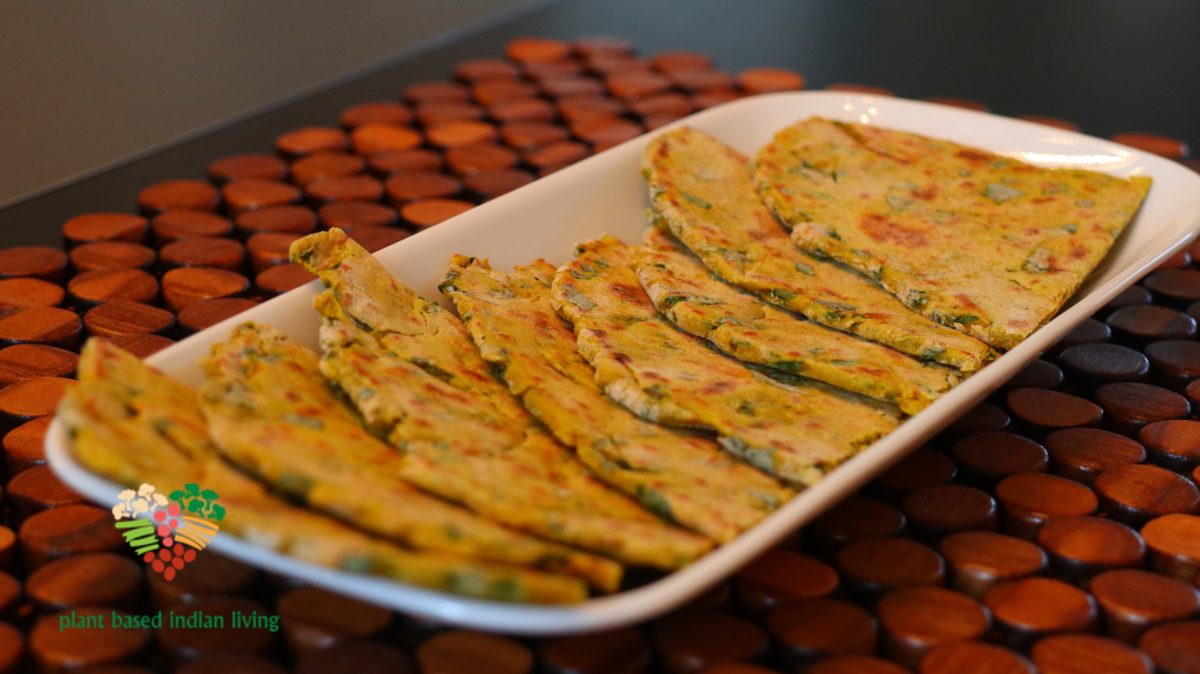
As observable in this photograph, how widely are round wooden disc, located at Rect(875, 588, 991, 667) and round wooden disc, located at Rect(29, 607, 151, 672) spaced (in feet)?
3.25

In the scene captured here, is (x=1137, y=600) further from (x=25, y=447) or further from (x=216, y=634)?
(x=25, y=447)

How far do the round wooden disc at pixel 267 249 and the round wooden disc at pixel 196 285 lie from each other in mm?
84

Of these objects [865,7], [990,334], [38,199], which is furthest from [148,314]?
Answer: [865,7]

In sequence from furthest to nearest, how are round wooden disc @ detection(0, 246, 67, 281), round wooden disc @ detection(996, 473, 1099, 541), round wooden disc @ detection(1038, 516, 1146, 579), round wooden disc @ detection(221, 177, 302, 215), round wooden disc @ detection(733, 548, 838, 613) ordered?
round wooden disc @ detection(221, 177, 302, 215) → round wooden disc @ detection(0, 246, 67, 281) → round wooden disc @ detection(996, 473, 1099, 541) → round wooden disc @ detection(1038, 516, 1146, 579) → round wooden disc @ detection(733, 548, 838, 613)

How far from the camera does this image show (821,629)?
1684 mm

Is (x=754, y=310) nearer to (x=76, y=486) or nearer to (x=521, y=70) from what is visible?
(x=76, y=486)

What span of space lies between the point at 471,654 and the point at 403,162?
193 centimetres

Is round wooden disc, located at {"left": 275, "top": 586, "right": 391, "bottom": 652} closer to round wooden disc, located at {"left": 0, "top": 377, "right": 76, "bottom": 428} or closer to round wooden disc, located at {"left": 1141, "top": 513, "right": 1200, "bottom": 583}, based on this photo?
round wooden disc, located at {"left": 0, "top": 377, "right": 76, "bottom": 428}

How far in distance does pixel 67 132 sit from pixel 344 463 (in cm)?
225

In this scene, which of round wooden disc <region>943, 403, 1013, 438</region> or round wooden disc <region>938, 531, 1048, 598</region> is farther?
round wooden disc <region>943, 403, 1013, 438</region>


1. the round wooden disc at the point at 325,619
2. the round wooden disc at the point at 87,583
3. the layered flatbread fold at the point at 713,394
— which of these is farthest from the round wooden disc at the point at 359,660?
the layered flatbread fold at the point at 713,394

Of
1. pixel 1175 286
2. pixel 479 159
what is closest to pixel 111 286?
pixel 479 159

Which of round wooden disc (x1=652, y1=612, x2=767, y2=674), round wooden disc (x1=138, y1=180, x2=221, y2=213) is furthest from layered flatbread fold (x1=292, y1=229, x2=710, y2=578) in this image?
round wooden disc (x1=138, y1=180, x2=221, y2=213)

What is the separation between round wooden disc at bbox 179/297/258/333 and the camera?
2.46 m
